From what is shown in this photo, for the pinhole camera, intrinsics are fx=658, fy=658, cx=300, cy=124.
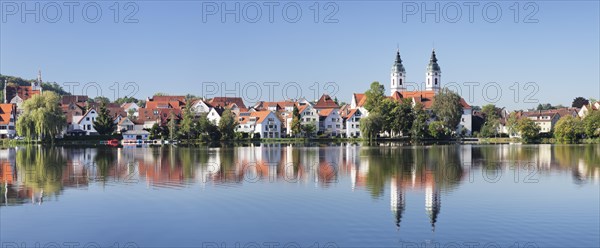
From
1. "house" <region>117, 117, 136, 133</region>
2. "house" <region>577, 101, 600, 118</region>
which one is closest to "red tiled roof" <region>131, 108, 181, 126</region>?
"house" <region>117, 117, 136, 133</region>

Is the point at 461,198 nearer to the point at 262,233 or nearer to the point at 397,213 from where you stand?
the point at 397,213

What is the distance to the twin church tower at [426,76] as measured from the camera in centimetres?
9756

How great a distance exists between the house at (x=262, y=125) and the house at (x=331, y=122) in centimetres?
614

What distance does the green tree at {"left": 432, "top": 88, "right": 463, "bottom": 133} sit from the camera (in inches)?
3078

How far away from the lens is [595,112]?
7225 centimetres

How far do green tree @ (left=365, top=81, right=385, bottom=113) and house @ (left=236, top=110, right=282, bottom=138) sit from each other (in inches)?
464

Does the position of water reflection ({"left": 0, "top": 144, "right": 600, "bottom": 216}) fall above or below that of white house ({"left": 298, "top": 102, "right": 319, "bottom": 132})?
below

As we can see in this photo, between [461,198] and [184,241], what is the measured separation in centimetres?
921

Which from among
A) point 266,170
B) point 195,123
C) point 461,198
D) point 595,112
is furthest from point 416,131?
point 461,198

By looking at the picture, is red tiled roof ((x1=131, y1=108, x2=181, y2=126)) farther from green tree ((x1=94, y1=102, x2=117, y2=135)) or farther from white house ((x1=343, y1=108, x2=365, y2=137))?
white house ((x1=343, y1=108, x2=365, y2=137))

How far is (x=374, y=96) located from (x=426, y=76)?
22642 mm

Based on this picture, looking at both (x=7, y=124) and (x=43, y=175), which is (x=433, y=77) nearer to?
(x=7, y=124)

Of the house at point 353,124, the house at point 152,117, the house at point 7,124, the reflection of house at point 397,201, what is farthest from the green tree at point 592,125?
the house at point 7,124

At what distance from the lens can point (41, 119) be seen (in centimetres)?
5903
